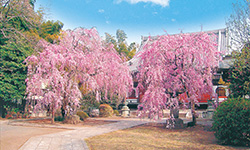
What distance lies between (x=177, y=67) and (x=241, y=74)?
2.98m

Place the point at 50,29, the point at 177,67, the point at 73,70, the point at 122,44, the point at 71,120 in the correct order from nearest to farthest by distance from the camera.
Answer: the point at 177,67 < the point at 71,120 < the point at 73,70 < the point at 50,29 < the point at 122,44

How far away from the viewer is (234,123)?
6.72 meters

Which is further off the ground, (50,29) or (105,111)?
(50,29)

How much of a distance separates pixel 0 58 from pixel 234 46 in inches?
629

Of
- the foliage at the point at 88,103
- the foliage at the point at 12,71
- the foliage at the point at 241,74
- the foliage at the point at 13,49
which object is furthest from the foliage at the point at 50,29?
the foliage at the point at 241,74

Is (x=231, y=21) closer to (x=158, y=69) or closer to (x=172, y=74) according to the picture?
(x=172, y=74)

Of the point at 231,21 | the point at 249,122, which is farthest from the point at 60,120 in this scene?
the point at 231,21

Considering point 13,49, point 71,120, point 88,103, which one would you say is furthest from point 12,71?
point 71,120

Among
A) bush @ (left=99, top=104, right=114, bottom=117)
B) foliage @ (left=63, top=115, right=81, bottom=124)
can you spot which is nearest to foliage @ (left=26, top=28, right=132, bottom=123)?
foliage @ (left=63, top=115, right=81, bottom=124)

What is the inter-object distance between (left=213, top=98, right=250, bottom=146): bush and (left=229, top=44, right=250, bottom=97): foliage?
5.76 ft

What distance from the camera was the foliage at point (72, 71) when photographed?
11695 millimetres

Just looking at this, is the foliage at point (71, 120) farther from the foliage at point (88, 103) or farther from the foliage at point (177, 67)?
the foliage at point (88, 103)

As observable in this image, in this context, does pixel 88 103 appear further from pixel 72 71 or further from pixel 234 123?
pixel 234 123

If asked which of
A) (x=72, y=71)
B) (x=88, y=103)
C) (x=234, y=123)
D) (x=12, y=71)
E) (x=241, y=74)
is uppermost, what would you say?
(x=12, y=71)
